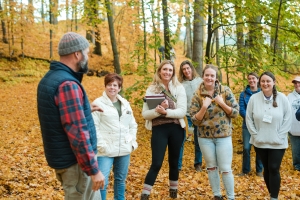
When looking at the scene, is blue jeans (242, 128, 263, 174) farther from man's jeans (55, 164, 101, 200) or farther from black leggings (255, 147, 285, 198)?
man's jeans (55, 164, 101, 200)

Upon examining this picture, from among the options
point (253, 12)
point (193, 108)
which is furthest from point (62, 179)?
point (253, 12)

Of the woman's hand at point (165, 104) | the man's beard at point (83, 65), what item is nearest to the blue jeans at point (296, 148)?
the woman's hand at point (165, 104)

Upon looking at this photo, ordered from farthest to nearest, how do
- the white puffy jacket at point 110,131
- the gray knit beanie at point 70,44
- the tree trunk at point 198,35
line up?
1. the tree trunk at point 198,35
2. the white puffy jacket at point 110,131
3. the gray knit beanie at point 70,44

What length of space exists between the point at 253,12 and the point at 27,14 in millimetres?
14234

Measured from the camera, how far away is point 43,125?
8.23 feet

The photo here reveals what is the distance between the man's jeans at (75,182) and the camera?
8.45 feet

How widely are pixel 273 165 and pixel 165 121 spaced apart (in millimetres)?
1620

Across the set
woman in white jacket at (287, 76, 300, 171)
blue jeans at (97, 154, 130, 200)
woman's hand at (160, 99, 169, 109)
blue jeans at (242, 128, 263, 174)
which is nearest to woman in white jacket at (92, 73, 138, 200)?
blue jeans at (97, 154, 130, 200)

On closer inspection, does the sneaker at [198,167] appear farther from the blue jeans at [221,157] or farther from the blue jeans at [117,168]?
the blue jeans at [117,168]

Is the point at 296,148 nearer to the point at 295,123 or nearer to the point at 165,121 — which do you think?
the point at 295,123

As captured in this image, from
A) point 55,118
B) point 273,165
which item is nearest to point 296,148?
point 273,165

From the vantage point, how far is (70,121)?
2367mm

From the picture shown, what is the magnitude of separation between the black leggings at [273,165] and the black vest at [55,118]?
2.87 meters

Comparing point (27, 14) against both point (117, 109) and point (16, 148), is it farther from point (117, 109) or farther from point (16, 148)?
point (117, 109)
